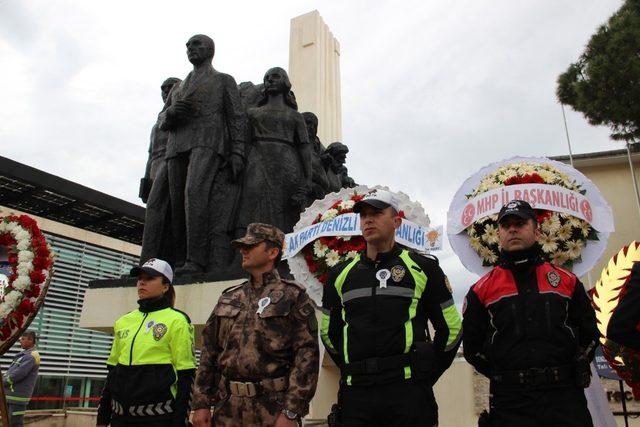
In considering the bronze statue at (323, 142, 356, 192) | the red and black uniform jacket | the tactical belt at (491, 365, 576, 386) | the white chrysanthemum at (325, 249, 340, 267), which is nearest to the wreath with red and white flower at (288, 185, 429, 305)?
the white chrysanthemum at (325, 249, 340, 267)

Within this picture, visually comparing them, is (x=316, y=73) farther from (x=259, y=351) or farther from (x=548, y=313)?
(x=548, y=313)

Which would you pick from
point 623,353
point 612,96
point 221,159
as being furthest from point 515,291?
point 612,96

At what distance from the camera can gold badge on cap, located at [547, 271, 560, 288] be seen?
3098mm

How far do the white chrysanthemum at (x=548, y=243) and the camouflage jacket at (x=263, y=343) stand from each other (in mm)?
1914

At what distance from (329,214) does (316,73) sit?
10291 mm

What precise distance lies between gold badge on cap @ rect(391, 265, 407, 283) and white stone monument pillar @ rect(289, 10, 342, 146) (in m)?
12.2

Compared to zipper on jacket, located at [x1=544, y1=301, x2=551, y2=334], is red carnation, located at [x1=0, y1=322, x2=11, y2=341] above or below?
above

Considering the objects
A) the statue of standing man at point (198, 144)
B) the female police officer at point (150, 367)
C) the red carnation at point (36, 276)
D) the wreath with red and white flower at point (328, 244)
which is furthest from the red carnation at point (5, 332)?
the wreath with red and white flower at point (328, 244)

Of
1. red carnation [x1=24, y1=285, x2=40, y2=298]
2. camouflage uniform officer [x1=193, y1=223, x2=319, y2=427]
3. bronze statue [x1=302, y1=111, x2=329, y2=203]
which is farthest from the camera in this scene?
bronze statue [x1=302, y1=111, x2=329, y2=203]

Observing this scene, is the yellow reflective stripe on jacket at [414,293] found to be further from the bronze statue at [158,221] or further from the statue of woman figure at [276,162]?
the bronze statue at [158,221]

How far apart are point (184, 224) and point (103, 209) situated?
14532 mm

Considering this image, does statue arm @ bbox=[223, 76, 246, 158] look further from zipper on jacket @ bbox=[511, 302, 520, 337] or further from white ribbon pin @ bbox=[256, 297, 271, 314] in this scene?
zipper on jacket @ bbox=[511, 302, 520, 337]

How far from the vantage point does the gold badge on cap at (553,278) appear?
3.10 meters

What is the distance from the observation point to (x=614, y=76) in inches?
556
